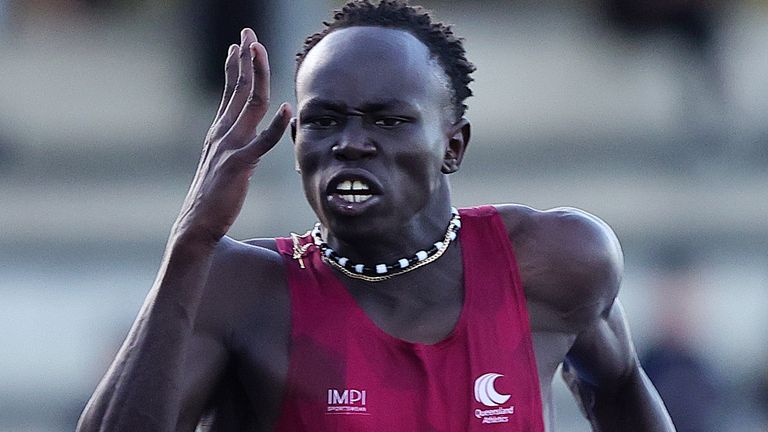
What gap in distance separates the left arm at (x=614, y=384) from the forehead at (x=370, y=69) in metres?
0.74

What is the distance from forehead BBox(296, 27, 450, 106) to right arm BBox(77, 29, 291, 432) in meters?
0.23

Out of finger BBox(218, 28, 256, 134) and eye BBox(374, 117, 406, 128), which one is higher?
finger BBox(218, 28, 256, 134)

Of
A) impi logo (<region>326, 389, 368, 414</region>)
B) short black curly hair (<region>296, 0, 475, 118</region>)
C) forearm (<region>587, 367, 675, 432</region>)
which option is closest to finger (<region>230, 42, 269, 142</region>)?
short black curly hair (<region>296, 0, 475, 118</region>)

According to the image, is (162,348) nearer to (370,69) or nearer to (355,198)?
(355,198)

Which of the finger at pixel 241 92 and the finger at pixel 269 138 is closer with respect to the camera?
the finger at pixel 269 138

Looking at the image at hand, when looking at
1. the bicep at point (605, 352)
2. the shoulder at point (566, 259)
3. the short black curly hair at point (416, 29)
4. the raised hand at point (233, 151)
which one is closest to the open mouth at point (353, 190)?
the raised hand at point (233, 151)

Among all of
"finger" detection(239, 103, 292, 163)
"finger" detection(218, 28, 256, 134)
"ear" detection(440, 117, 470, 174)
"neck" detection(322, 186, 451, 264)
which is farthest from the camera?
"ear" detection(440, 117, 470, 174)

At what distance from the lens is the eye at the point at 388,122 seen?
3150mm

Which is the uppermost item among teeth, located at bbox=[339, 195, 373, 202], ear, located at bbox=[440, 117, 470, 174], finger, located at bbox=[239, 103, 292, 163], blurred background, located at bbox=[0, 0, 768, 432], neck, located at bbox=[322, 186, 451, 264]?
finger, located at bbox=[239, 103, 292, 163]

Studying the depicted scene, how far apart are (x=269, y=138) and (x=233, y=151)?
0.08 metres

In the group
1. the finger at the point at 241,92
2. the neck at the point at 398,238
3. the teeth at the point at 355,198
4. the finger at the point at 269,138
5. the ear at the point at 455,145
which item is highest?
the finger at the point at 241,92

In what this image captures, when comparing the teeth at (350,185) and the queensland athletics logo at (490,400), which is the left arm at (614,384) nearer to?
the queensland athletics logo at (490,400)

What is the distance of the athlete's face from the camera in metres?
3.10

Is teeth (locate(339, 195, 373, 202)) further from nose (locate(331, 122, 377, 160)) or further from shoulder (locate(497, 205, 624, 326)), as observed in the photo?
shoulder (locate(497, 205, 624, 326))
